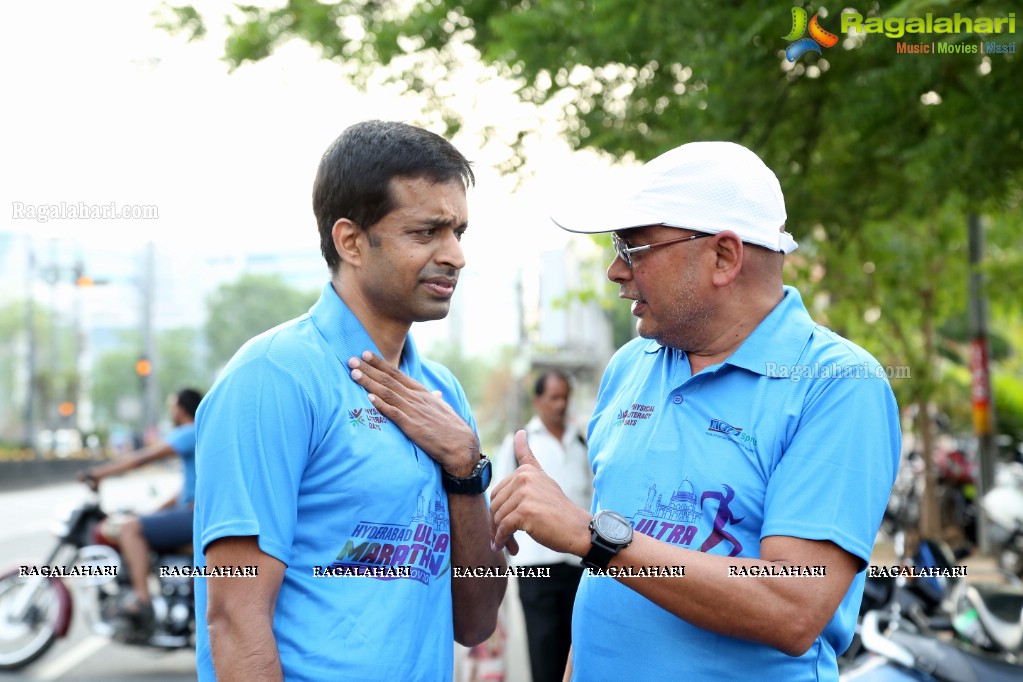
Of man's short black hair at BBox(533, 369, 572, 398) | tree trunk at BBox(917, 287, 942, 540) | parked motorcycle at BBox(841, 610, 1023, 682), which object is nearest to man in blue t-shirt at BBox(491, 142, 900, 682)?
parked motorcycle at BBox(841, 610, 1023, 682)

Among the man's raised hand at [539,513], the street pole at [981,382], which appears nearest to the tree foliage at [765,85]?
the street pole at [981,382]

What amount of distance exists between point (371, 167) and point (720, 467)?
979 mm

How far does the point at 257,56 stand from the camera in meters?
9.05

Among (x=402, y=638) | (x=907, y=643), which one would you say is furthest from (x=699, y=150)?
(x=907, y=643)

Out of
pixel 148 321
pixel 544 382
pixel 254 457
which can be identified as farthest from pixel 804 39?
pixel 148 321

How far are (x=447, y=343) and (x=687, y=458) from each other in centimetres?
5329

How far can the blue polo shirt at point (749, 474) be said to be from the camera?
2.10 meters

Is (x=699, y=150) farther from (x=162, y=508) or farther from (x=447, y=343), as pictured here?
(x=447, y=343)

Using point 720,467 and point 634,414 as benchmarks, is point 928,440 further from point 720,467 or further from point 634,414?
point 720,467

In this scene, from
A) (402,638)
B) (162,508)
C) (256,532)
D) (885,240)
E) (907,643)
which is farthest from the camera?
(885,240)

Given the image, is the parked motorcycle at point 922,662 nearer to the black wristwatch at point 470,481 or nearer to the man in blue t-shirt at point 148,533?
the black wristwatch at point 470,481

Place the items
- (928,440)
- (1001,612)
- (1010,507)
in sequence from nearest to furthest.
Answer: (1001,612)
(1010,507)
(928,440)

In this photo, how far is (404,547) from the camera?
2301mm

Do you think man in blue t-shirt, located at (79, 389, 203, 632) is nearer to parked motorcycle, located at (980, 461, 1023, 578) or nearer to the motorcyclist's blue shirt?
the motorcyclist's blue shirt
